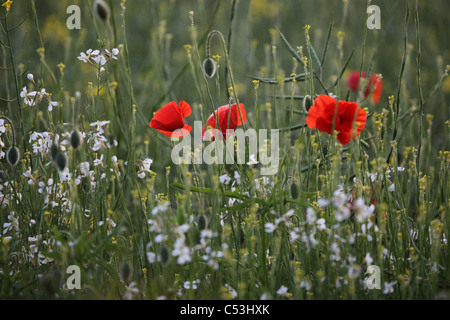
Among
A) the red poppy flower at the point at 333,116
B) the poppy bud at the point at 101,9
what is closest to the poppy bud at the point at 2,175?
the poppy bud at the point at 101,9

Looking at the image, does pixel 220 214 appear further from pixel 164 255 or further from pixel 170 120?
pixel 164 255

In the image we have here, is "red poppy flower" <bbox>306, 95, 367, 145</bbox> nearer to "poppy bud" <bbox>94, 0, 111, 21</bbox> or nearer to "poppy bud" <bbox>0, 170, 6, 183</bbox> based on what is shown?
"poppy bud" <bbox>94, 0, 111, 21</bbox>

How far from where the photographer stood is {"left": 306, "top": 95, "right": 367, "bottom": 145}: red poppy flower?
130 centimetres

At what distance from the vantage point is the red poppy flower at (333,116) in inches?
51.4

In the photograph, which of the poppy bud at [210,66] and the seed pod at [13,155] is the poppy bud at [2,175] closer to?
the seed pod at [13,155]

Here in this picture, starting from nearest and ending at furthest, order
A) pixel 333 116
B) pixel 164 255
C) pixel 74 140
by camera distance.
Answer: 1. pixel 164 255
2. pixel 74 140
3. pixel 333 116

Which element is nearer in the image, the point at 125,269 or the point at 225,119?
the point at 125,269

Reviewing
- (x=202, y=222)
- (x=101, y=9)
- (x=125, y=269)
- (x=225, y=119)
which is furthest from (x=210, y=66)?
(x=125, y=269)

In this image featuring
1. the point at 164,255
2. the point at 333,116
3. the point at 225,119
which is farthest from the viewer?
the point at 225,119

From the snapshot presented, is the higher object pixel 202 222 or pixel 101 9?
pixel 101 9

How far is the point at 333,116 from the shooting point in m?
1.29

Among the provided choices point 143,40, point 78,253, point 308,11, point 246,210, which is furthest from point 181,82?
point 78,253

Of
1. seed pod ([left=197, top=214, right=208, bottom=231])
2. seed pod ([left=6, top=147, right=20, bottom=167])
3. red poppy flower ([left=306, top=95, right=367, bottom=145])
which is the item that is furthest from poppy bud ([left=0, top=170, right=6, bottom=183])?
red poppy flower ([left=306, top=95, right=367, bottom=145])

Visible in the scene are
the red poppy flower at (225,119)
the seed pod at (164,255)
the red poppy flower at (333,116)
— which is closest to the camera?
the seed pod at (164,255)
